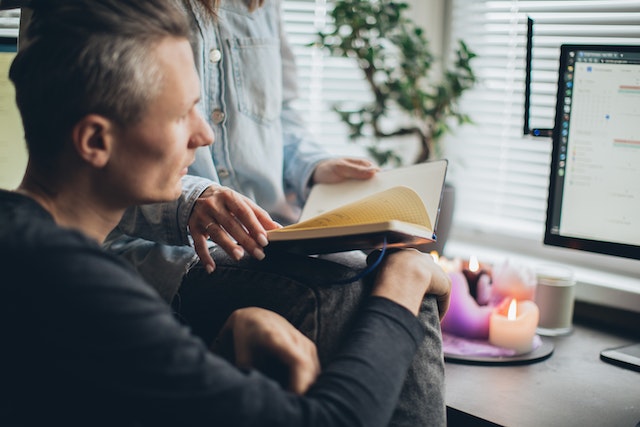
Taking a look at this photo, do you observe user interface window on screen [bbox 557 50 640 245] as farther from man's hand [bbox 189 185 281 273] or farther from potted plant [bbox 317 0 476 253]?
man's hand [bbox 189 185 281 273]

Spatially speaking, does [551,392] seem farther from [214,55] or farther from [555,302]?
[214,55]

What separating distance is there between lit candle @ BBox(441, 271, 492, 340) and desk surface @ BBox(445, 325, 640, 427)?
0.35ft

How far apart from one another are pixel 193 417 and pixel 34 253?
0.73ft

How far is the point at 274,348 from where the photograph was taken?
826 mm

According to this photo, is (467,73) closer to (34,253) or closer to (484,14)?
(484,14)

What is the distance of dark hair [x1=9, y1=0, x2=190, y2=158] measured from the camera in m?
0.77

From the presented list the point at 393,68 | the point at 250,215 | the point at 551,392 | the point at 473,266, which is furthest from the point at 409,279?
the point at 393,68

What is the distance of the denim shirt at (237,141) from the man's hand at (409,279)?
0.33m

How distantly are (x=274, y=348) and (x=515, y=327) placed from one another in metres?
0.59

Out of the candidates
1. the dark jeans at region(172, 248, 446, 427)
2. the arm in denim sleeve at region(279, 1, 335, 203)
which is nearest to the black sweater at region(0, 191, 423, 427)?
the dark jeans at region(172, 248, 446, 427)

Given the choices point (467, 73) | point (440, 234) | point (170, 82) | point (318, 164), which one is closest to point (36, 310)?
point (170, 82)

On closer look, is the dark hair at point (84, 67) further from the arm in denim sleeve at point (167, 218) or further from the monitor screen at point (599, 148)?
the monitor screen at point (599, 148)

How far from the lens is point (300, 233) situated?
92 centimetres

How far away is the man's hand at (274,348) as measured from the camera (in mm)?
808
